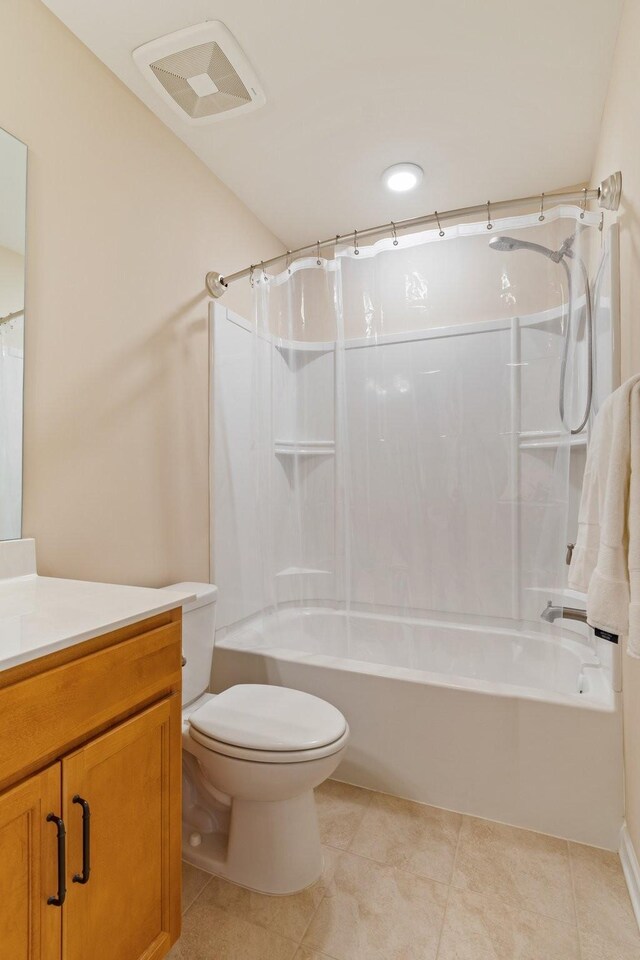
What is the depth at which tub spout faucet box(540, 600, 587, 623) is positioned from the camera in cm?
154

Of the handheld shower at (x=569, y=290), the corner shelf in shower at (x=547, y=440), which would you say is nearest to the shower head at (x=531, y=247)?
the handheld shower at (x=569, y=290)

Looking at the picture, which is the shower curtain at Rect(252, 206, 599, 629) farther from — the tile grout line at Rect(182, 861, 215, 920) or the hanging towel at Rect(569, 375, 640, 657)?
the tile grout line at Rect(182, 861, 215, 920)

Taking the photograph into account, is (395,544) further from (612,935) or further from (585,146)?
(585,146)

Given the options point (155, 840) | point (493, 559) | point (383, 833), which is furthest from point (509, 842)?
point (155, 840)

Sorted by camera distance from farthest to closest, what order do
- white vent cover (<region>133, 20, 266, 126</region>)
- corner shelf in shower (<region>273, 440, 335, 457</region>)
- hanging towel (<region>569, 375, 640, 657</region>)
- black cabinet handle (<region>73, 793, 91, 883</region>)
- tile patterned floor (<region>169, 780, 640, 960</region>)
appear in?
corner shelf in shower (<region>273, 440, 335, 457</region>)
white vent cover (<region>133, 20, 266, 126</region>)
tile patterned floor (<region>169, 780, 640, 960</region>)
hanging towel (<region>569, 375, 640, 657</region>)
black cabinet handle (<region>73, 793, 91, 883</region>)

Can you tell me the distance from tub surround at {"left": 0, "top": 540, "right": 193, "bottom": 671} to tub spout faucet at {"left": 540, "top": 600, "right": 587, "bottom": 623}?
1226 mm

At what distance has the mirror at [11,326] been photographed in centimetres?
126

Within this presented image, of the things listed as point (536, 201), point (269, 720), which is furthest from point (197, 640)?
point (536, 201)

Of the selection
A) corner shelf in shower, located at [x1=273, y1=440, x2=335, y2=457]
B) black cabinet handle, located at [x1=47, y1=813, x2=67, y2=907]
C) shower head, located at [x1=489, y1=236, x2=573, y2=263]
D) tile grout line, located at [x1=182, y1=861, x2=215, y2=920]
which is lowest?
tile grout line, located at [x1=182, y1=861, x2=215, y2=920]

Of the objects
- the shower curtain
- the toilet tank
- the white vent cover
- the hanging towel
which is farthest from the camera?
the shower curtain

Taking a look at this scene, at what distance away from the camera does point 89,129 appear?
1.53m

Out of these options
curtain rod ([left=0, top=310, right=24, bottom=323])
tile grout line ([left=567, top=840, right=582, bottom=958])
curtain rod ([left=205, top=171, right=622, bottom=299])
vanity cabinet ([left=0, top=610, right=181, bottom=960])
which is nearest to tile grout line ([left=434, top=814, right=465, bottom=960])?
tile grout line ([left=567, top=840, right=582, bottom=958])

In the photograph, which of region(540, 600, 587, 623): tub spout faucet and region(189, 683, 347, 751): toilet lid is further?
region(540, 600, 587, 623): tub spout faucet

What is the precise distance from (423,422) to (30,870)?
5.53 feet
